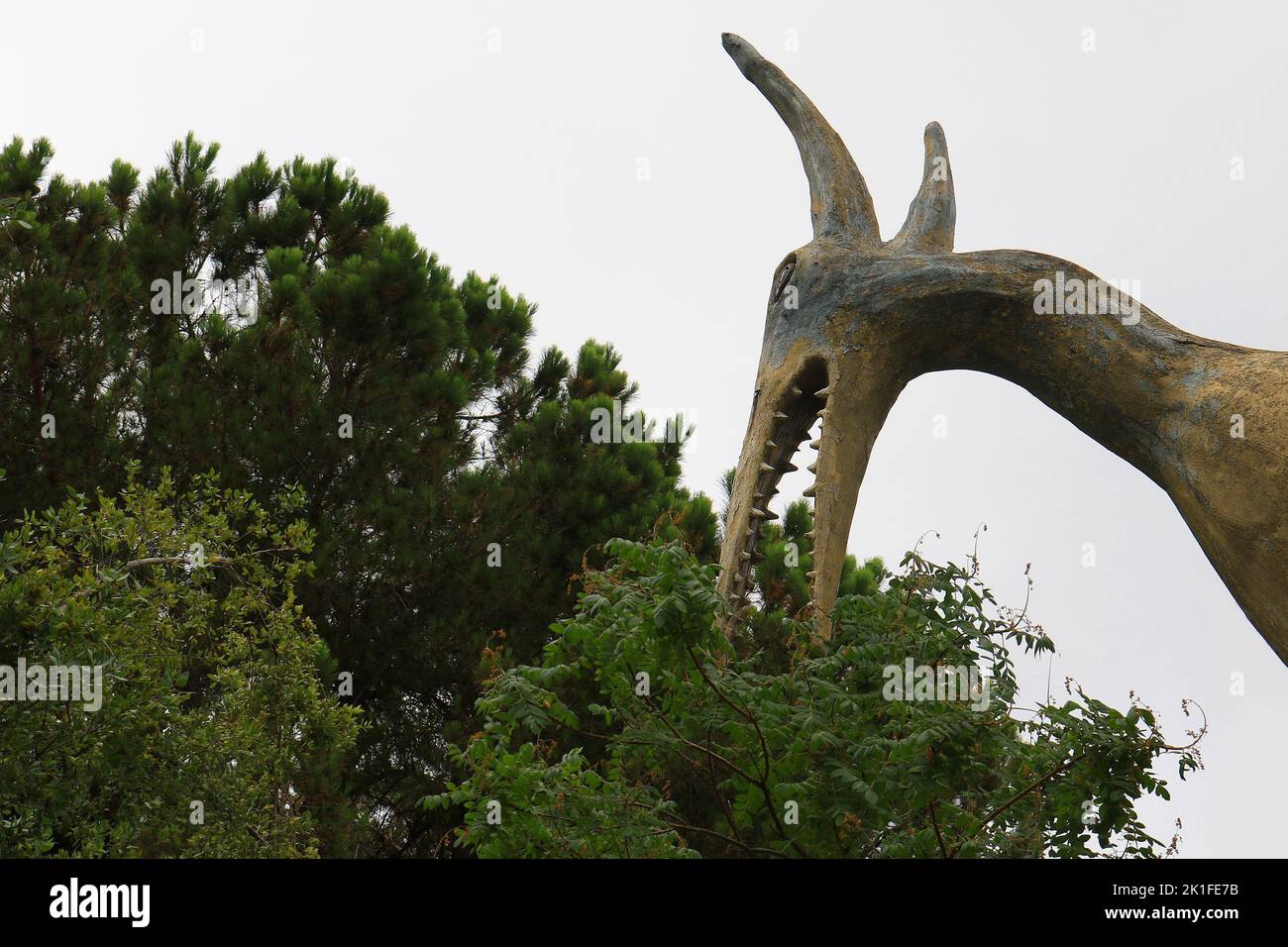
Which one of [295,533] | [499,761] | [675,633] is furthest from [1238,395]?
[295,533]

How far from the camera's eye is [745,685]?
552 centimetres

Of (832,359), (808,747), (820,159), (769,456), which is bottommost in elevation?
(808,747)

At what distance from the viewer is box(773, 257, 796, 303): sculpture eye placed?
24.7 feet

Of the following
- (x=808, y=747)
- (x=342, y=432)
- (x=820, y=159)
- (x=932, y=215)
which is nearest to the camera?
(x=808, y=747)

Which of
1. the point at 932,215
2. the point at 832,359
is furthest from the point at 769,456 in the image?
the point at 932,215

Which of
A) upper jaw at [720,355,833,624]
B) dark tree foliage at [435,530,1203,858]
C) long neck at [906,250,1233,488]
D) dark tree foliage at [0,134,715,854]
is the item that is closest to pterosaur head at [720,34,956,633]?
upper jaw at [720,355,833,624]

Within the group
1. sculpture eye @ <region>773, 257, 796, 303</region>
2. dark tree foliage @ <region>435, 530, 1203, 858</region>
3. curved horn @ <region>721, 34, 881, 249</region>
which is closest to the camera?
dark tree foliage @ <region>435, 530, 1203, 858</region>

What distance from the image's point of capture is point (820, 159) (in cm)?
798

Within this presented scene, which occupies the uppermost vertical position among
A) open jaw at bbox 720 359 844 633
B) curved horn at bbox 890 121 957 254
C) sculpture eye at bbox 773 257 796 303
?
curved horn at bbox 890 121 957 254

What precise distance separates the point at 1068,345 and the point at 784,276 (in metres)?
1.58

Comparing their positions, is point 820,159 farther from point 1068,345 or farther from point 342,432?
point 342,432

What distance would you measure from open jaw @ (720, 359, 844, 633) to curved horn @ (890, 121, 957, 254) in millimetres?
777

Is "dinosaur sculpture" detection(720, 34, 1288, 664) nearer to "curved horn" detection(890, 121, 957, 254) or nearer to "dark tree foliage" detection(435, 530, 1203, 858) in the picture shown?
"curved horn" detection(890, 121, 957, 254)
